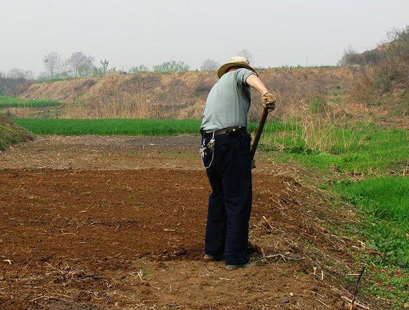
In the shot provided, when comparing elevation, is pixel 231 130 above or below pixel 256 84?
below

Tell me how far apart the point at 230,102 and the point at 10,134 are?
49.5ft

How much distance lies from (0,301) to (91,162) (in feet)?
32.0

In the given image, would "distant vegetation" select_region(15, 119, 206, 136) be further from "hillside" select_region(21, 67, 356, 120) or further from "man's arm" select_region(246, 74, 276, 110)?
"man's arm" select_region(246, 74, 276, 110)

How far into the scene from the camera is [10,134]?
19.7 meters

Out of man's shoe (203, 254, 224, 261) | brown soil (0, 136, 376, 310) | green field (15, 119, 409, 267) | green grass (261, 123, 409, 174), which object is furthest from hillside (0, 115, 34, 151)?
man's shoe (203, 254, 224, 261)

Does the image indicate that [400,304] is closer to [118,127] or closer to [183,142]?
[183,142]

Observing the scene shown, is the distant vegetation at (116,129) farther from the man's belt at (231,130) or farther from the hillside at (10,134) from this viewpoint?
the man's belt at (231,130)

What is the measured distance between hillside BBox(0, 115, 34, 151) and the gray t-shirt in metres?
12.7

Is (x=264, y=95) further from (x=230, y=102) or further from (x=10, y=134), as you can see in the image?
(x=10, y=134)

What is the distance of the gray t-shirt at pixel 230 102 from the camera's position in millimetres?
5668

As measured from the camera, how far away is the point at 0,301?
4.47 metres

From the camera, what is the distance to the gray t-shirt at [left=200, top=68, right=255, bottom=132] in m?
5.67

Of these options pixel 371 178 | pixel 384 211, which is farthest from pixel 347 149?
pixel 384 211

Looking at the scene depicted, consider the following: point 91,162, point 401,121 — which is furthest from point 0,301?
point 401,121
